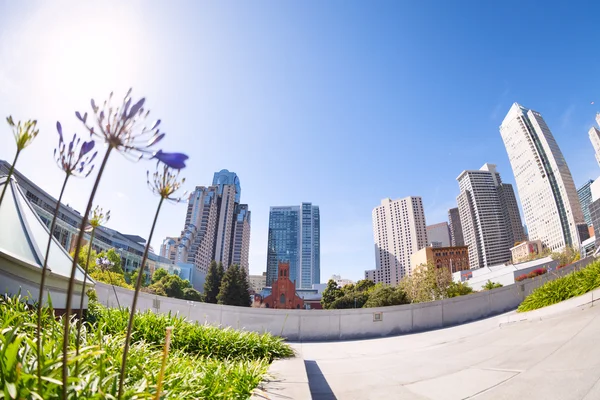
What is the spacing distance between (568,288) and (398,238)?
159082mm

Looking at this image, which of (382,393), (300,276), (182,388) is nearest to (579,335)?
(382,393)

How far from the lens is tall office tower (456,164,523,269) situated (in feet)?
456

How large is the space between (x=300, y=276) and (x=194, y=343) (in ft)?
640

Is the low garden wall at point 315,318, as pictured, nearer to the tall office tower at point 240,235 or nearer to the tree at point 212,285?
the tree at point 212,285

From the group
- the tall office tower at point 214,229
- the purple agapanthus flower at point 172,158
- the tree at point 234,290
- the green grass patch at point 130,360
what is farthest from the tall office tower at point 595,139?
the purple agapanthus flower at point 172,158

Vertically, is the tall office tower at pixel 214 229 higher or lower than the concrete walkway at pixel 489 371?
higher

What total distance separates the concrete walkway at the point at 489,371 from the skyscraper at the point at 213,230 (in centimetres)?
10236

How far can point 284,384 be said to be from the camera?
9.22 ft

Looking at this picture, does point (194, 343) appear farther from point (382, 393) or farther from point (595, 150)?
point (595, 150)

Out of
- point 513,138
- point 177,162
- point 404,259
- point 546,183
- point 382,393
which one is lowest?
point 382,393

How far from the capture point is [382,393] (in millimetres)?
3127

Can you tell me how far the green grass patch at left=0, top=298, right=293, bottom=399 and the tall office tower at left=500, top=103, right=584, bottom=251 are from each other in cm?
13668

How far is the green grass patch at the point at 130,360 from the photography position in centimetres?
135

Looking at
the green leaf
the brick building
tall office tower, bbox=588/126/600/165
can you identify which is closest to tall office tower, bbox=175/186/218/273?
the brick building
